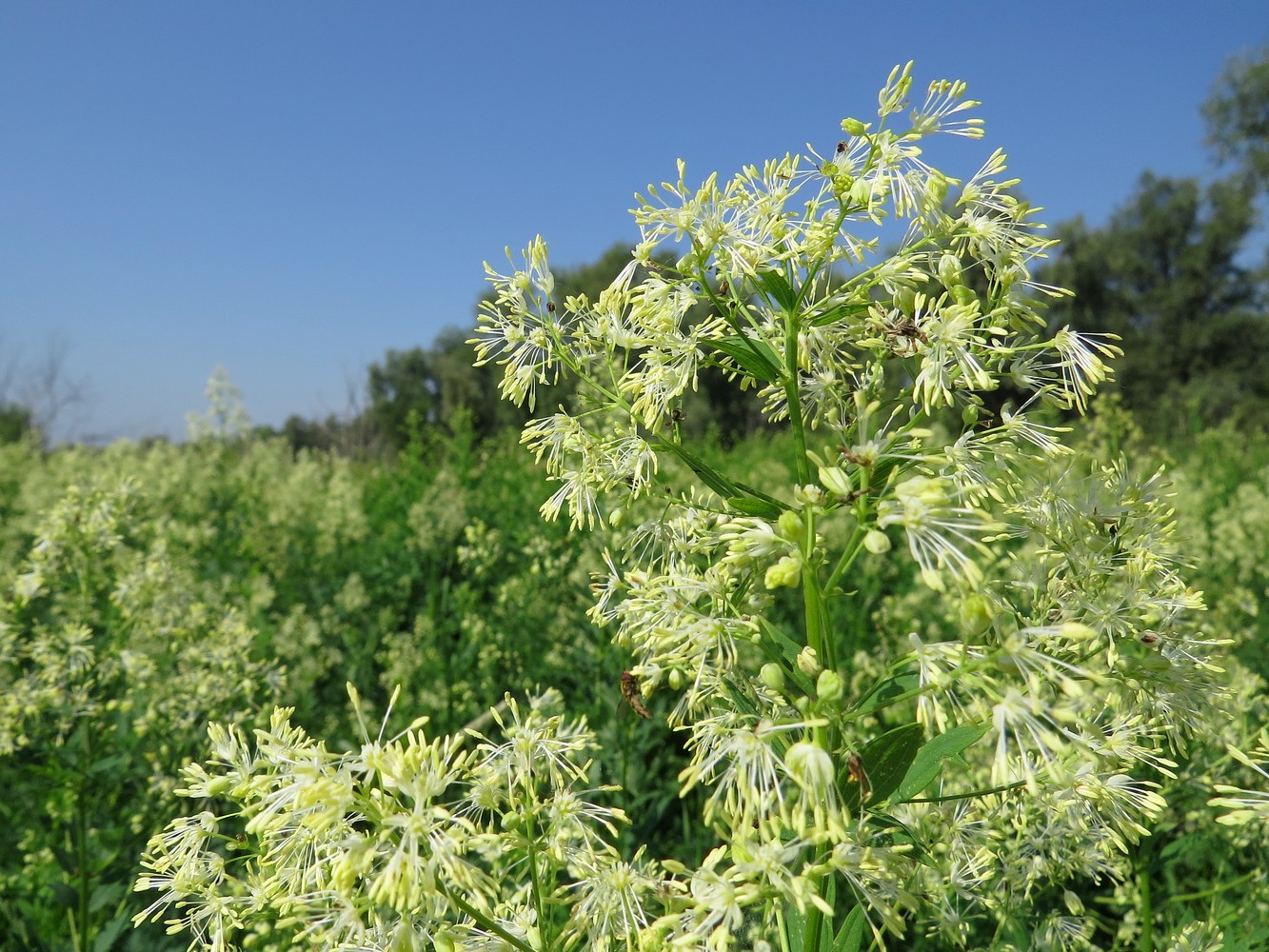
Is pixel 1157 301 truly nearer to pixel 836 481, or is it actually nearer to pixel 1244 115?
pixel 1244 115

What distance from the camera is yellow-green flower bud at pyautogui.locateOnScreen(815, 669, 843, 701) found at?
1070 mm

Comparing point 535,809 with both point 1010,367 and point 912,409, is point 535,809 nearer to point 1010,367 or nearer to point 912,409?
point 912,409

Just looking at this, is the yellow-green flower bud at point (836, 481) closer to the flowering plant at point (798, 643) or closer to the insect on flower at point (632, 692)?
the flowering plant at point (798, 643)

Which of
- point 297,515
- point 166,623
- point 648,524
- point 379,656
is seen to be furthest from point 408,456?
point 648,524

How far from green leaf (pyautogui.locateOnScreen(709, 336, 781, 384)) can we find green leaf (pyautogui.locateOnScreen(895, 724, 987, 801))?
64 cm

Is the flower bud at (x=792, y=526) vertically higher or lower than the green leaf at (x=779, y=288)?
lower

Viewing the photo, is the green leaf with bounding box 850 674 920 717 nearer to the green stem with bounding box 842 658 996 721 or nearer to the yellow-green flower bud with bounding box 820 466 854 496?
the green stem with bounding box 842 658 996 721

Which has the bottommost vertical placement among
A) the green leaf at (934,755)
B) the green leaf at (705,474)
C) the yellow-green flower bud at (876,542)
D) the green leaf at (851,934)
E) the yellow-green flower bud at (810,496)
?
the green leaf at (851,934)

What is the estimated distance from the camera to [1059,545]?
54.7 inches

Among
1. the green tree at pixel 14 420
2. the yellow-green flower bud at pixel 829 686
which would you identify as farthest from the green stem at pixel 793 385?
the green tree at pixel 14 420

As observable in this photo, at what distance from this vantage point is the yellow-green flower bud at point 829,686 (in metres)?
1.07

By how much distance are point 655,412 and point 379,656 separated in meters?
3.91

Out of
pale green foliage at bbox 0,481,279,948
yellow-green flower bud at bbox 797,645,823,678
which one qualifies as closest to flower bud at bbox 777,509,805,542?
yellow-green flower bud at bbox 797,645,823,678

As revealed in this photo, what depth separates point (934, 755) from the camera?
1205mm
